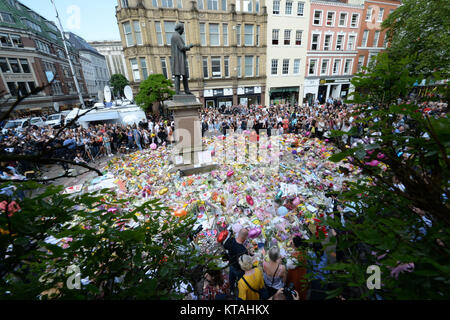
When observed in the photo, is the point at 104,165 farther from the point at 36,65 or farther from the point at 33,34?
the point at 33,34

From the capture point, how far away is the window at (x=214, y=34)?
21.7 m

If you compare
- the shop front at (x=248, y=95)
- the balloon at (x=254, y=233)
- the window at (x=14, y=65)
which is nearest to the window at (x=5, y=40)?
the window at (x=14, y=65)

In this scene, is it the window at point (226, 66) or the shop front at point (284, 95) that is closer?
the window at point (226, 66)

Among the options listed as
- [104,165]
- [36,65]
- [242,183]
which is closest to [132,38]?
[104,165]

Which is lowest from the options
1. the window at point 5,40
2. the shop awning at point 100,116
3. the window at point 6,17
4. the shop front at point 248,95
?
the shop awning at point 100,116

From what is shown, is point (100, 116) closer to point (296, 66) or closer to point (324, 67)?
point (296, 66)

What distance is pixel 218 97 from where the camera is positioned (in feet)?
79.2

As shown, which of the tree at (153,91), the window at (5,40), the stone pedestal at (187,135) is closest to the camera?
the stone pedestal at (187,135)

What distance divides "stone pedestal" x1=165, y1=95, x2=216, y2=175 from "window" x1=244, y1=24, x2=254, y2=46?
20.4 meters

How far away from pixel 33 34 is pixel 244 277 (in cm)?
4792

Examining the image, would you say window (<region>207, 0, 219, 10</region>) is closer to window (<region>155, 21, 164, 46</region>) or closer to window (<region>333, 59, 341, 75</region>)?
window (<region>155, 21, 164, 46</region>)

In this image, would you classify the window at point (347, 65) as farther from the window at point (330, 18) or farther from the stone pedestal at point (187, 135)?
the stone pedestal at point (187, 135)

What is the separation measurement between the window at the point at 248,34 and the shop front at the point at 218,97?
5.96m

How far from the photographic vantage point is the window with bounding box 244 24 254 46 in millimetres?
22734
